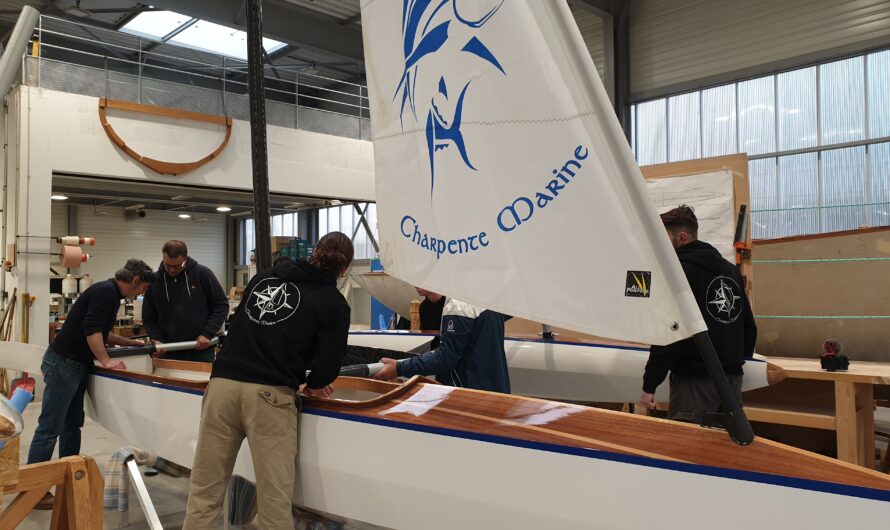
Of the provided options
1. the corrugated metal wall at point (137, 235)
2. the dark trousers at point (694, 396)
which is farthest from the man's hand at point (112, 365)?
the corrugated metal wall at point (137, 235)

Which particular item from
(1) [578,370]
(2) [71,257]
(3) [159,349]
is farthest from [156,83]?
(1) [578,370]

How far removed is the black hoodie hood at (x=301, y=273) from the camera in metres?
2.08

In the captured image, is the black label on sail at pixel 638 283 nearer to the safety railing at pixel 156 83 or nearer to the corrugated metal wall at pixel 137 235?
the safety railing at pixel 156 83

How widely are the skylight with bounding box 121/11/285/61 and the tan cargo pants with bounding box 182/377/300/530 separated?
353 inches

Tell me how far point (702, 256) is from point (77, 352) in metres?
2.84

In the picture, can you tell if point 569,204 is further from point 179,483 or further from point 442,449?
point 179,483

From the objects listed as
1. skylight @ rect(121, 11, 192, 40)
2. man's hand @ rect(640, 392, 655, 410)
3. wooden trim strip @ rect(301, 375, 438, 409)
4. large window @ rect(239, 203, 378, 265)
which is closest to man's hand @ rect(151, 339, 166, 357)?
wooden trim strip @ rect(301, 375, 438, 409)

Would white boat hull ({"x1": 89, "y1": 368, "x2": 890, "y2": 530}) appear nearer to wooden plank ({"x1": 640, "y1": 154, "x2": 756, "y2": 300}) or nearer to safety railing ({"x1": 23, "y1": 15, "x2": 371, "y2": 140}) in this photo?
wooden plank ({"x1": 640, "y1": 154, "x2": 756, "y2": 300})

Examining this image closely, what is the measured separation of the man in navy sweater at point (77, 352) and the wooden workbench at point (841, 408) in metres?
3.06

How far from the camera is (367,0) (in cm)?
210

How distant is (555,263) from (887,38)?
8.35m

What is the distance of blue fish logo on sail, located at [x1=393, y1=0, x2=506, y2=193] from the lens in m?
1.65

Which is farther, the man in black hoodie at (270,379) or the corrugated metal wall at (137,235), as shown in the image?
the corrugated metal wall at (137,235)

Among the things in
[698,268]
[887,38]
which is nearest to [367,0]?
[698,268]
